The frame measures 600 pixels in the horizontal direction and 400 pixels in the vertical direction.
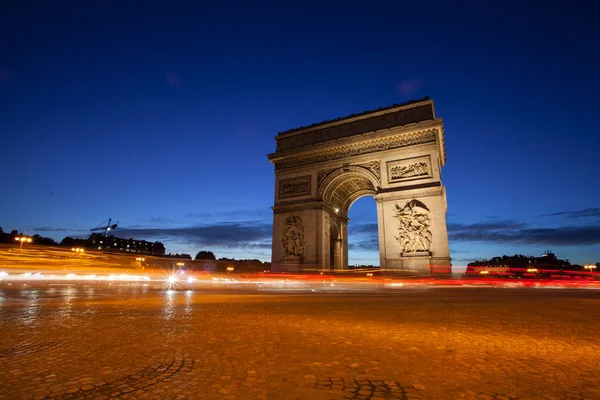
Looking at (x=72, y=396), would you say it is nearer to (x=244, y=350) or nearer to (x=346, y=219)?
(x=244, y=350)

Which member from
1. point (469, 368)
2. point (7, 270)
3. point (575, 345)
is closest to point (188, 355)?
point (469, 368)

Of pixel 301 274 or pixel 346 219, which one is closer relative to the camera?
pixel 301 274

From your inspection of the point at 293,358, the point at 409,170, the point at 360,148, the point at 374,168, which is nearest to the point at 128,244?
the point at 360,148

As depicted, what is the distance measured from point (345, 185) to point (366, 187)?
6.62 ft

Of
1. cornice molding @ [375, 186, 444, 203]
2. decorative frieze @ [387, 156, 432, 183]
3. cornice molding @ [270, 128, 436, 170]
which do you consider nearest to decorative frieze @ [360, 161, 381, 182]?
decorative frieze @ [387, 156, 432, 183]

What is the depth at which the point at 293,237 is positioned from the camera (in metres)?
22.6

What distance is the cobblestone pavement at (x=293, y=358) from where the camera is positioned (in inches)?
76.8

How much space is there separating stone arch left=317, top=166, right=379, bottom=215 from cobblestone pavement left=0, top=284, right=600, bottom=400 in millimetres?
17427

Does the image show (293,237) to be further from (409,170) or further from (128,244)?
(128,244)

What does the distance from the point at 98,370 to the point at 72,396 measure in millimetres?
549

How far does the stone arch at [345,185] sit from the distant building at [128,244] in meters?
81.9

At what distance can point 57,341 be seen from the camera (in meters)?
3.14

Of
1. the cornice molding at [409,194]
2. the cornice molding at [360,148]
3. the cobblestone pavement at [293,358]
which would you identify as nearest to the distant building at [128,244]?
the cornice molding at [360,148]

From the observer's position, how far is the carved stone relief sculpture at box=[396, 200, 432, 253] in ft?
59.3
